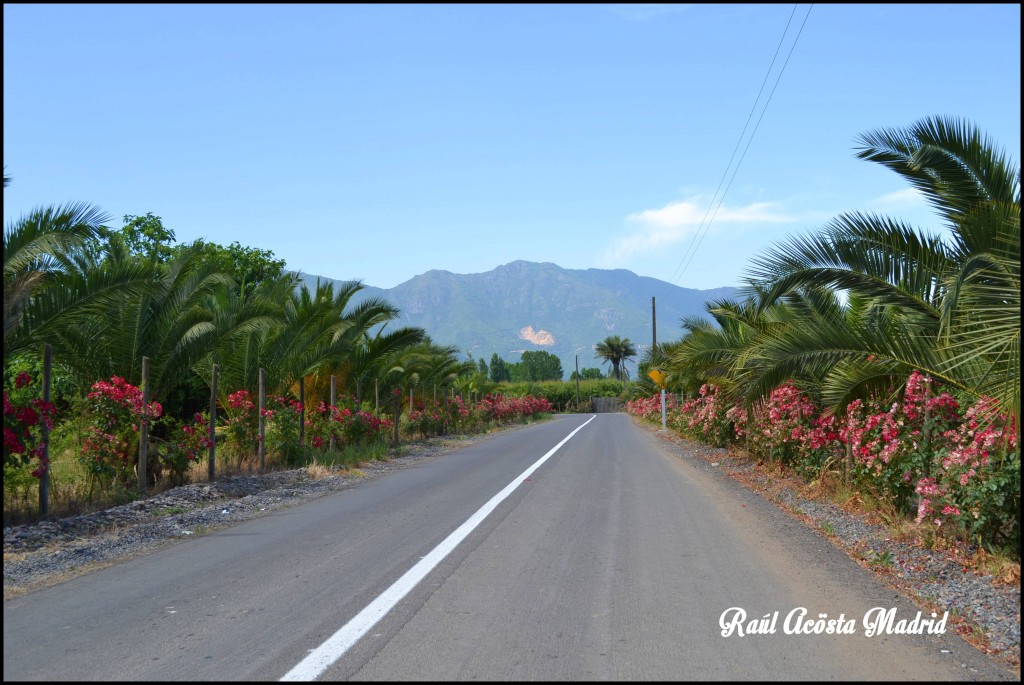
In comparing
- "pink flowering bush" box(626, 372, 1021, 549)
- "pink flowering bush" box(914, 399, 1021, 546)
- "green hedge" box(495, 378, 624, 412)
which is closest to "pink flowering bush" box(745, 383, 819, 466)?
"pink flowering bush" box(626, 372, 1021, 549)

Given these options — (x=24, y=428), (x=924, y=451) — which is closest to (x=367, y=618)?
(x=24, y=428)

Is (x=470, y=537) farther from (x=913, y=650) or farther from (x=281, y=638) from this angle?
(x=913, y=650)

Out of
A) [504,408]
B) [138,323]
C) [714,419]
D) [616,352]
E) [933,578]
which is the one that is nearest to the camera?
[933,578]

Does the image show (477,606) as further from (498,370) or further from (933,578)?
(498,370)

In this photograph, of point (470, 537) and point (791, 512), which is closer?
point (470, 537)

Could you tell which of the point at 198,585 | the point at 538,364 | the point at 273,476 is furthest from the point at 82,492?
the point at 538,364

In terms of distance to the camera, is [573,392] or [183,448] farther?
[573,392]

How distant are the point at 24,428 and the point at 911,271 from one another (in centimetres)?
1053

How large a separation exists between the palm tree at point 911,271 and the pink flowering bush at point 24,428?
892 cm

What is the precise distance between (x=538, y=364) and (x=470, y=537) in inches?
5458

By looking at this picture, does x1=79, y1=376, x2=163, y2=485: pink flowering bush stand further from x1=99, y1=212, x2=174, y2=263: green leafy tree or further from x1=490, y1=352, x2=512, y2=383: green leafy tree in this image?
x1=490, y1=352, x2=512, y2=383: green leafy tree

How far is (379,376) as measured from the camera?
31.2m

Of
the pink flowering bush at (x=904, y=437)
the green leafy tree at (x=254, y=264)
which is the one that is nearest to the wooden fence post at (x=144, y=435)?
the pink flowering bush at (x=904, y=437)
